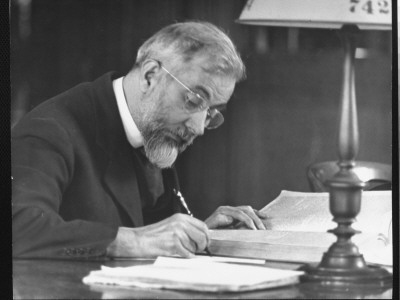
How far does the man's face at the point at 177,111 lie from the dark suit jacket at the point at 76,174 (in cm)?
5

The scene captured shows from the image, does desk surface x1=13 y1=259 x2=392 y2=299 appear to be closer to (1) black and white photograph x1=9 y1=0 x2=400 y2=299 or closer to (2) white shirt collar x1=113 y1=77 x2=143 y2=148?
(1) black and white photograph x1=9 y1=0 x2=400 y2=299

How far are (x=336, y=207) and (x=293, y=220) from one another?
A: 1.24 ft

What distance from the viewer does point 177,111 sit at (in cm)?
170

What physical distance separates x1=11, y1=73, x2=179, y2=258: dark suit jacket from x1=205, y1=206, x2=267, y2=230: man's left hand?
0.10 m

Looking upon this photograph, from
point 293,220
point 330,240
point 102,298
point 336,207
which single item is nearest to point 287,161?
point 293,220

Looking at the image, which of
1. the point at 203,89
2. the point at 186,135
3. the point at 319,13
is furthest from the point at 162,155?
the point at 319,13

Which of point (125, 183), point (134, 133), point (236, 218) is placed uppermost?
point (134, 133)

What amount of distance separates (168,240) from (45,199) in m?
0.29

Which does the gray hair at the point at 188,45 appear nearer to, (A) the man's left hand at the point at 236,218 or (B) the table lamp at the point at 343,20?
(B) the table lamp at the point at 343,20

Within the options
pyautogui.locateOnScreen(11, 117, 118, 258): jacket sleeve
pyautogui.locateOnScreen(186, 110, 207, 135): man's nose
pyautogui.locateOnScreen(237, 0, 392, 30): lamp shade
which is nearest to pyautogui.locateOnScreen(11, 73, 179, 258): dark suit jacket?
pyautogui.locateOnScreen(11, 117, 118, 258): jacket sleeve

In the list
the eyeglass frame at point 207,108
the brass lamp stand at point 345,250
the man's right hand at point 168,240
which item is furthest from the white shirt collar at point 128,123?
the brass lamp stand at point 345,250

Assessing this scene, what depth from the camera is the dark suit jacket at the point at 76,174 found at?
157cm

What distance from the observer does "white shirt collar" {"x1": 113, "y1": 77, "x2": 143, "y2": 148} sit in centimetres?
171

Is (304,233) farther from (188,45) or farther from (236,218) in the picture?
A: (188,45)
